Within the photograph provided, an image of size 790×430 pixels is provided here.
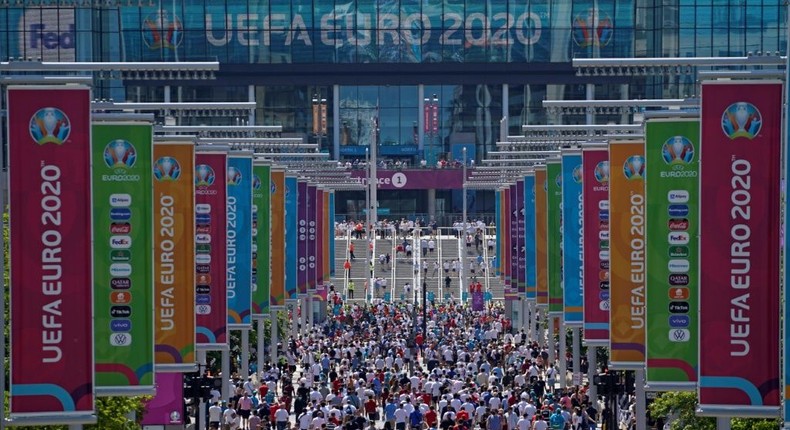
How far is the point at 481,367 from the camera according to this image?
Answer: 4828 centimetres

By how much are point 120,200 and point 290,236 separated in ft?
100

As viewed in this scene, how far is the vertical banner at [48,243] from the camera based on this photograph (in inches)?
736

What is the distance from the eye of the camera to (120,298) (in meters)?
22.2

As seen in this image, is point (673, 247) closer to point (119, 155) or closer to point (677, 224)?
point (677, 224)

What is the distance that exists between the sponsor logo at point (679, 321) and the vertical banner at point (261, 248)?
66.0 feet

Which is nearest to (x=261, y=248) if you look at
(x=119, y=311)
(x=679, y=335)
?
(x=679, y=335)

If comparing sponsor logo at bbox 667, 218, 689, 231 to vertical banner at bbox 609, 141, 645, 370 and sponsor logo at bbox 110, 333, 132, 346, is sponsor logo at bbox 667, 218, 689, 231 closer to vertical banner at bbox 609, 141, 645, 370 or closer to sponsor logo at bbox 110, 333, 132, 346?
vertical banner at bbox 609, 141, 645, 370

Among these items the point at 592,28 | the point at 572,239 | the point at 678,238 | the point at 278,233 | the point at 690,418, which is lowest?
the point at 690,418

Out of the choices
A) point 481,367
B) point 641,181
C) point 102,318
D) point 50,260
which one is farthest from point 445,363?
point 50,260

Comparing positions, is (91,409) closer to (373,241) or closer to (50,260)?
(50,260)

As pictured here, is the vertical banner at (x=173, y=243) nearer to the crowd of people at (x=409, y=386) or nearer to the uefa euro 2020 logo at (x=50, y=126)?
the uefa euro 2020 logo at (x=50, y=126)

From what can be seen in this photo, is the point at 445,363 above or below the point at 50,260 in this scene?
below

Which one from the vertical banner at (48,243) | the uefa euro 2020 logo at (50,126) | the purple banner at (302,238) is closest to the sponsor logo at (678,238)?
the vertical banner at (48,243)

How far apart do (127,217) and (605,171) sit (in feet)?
40.8
